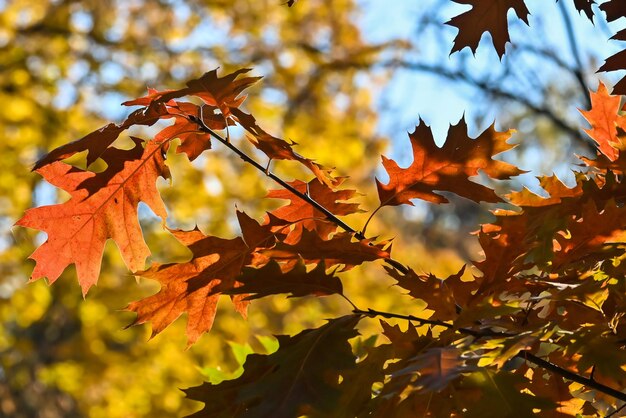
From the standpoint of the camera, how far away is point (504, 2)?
961 millimetres

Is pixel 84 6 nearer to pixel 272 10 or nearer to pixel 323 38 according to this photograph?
pixel 272 10

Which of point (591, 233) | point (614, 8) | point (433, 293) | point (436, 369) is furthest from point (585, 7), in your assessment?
point (436, 369)

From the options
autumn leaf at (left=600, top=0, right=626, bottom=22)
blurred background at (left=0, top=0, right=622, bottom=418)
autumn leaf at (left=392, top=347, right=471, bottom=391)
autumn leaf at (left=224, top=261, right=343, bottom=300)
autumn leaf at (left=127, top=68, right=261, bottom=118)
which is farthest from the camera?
blurred background at (left=0, top=0, right=622, bottom=418)

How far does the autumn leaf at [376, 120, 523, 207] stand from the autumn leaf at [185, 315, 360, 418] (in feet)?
0.86

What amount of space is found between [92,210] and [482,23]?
58cm

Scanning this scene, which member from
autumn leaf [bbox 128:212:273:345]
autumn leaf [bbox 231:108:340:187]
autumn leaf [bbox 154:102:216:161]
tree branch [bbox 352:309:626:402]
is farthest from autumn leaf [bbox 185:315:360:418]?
autumn leaf [bbox 154:102:216:161]

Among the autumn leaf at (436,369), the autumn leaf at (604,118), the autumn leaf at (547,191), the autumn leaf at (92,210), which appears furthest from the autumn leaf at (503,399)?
the autumn leaf at (92,210)

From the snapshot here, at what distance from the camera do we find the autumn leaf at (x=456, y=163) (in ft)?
3.08

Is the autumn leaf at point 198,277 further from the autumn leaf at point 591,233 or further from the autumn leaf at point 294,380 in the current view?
the autumn leaf at point 591,233

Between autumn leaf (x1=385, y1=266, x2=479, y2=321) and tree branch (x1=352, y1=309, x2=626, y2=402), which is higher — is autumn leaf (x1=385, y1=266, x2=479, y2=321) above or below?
above

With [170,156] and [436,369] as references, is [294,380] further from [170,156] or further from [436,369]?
[170,156]

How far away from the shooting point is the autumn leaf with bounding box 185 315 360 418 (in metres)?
0.68

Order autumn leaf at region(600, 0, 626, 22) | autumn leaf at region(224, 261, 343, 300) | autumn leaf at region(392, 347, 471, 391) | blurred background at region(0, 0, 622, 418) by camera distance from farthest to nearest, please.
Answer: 1. blurred background at region(0, 0, 622, 418)
2. autumn leaf at region(600, 0, 626, 22)
3. autumn leaf at region(224, 261, 343, 300)
4. autumn leaf at region(392, 347, 471, 391)

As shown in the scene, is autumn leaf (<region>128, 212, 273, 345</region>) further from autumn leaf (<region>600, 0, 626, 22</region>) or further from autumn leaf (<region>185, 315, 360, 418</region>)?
autumn leaf (<region>600, 0, 626, 22</region>)
